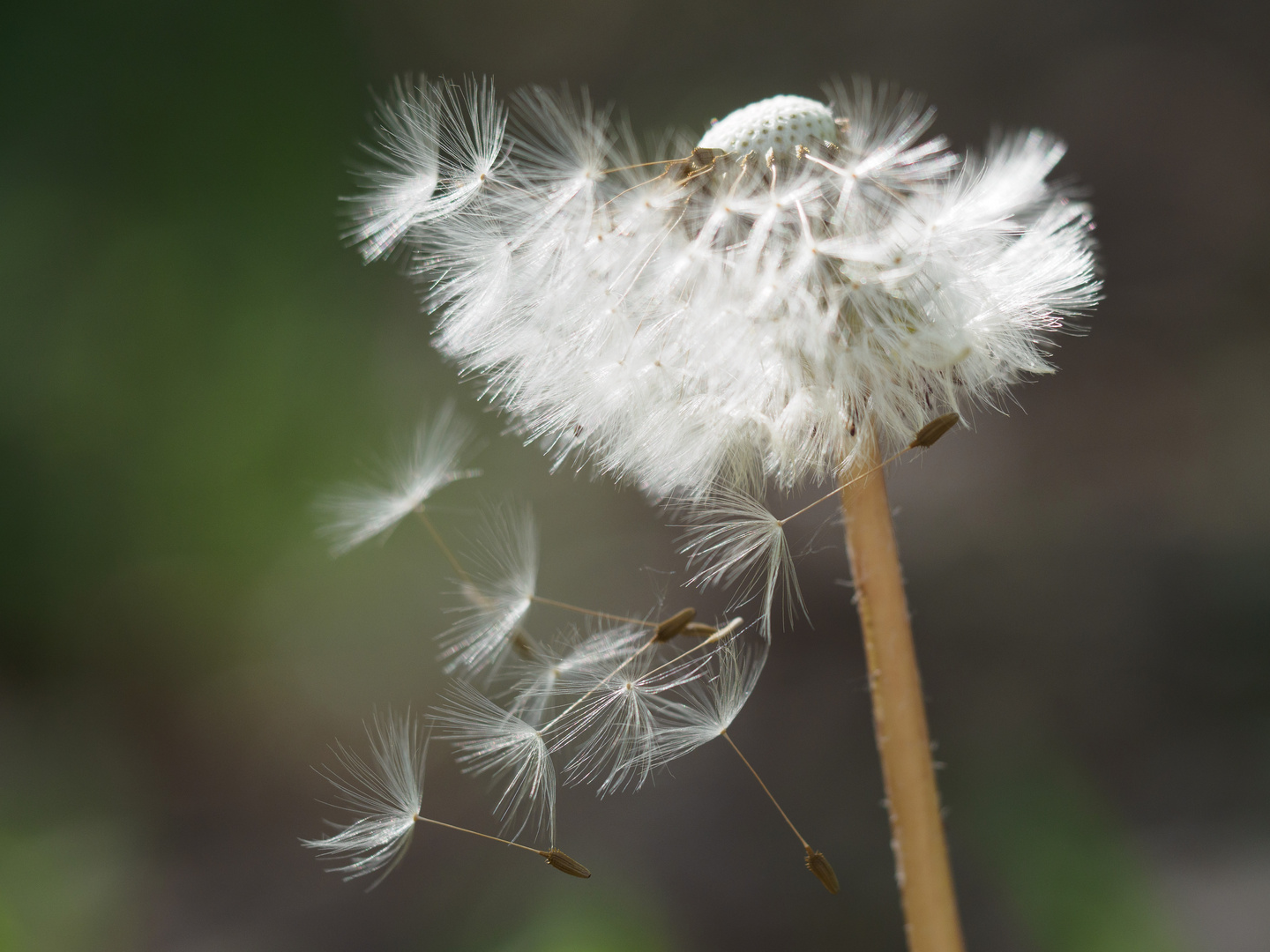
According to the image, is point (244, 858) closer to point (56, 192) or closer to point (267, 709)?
point (267, 709)

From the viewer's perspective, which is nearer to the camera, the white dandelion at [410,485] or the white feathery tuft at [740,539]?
the white feathery tuft at [740,539]

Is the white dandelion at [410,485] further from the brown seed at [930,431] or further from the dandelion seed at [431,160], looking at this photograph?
the brown seed at [930,431]

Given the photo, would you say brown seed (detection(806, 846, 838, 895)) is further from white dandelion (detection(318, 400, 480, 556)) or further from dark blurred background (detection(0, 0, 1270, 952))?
dark blurred background (detection(0, 0, 1270, 952))

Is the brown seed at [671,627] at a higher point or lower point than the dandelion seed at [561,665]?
higher

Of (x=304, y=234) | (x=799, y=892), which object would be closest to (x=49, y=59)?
(x=304, y=234)

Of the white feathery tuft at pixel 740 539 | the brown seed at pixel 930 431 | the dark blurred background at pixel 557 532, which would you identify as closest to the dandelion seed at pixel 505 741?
the white feathery tuft at pixel 740 539

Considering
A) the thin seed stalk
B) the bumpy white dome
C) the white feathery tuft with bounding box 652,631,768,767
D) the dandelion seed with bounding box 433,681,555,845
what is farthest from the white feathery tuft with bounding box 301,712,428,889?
the bumpy white dome

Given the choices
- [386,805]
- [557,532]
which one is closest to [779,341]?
[386,805]
